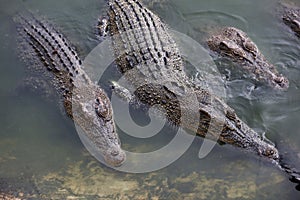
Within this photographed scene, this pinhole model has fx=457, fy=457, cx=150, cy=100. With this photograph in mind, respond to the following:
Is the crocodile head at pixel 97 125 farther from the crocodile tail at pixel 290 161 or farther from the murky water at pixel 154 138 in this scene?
the crocodile tail at pixel 290 161

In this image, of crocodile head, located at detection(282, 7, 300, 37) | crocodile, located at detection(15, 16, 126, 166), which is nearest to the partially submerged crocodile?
crocodile, located at detection(15, 16, 126, 166)

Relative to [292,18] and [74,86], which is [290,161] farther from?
[74,86]

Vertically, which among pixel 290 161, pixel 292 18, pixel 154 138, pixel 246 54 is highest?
pixel 292 18

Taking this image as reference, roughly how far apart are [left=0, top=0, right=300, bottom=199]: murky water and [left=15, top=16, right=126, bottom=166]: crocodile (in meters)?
0.20

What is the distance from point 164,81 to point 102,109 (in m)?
0.87

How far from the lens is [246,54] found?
252 inches

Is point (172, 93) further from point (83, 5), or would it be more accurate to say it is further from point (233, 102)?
point (83, 5)

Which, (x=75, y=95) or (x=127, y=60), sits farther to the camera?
(x=127, y=60)

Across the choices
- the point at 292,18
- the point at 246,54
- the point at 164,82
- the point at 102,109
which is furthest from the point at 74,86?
the point at 292,18

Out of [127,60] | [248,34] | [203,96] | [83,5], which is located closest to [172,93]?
[203,96]

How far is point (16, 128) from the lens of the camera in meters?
5.88

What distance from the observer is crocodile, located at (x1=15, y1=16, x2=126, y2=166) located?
545 centimetres

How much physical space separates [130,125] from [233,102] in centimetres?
140

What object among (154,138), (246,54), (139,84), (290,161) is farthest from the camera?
(246,54)
